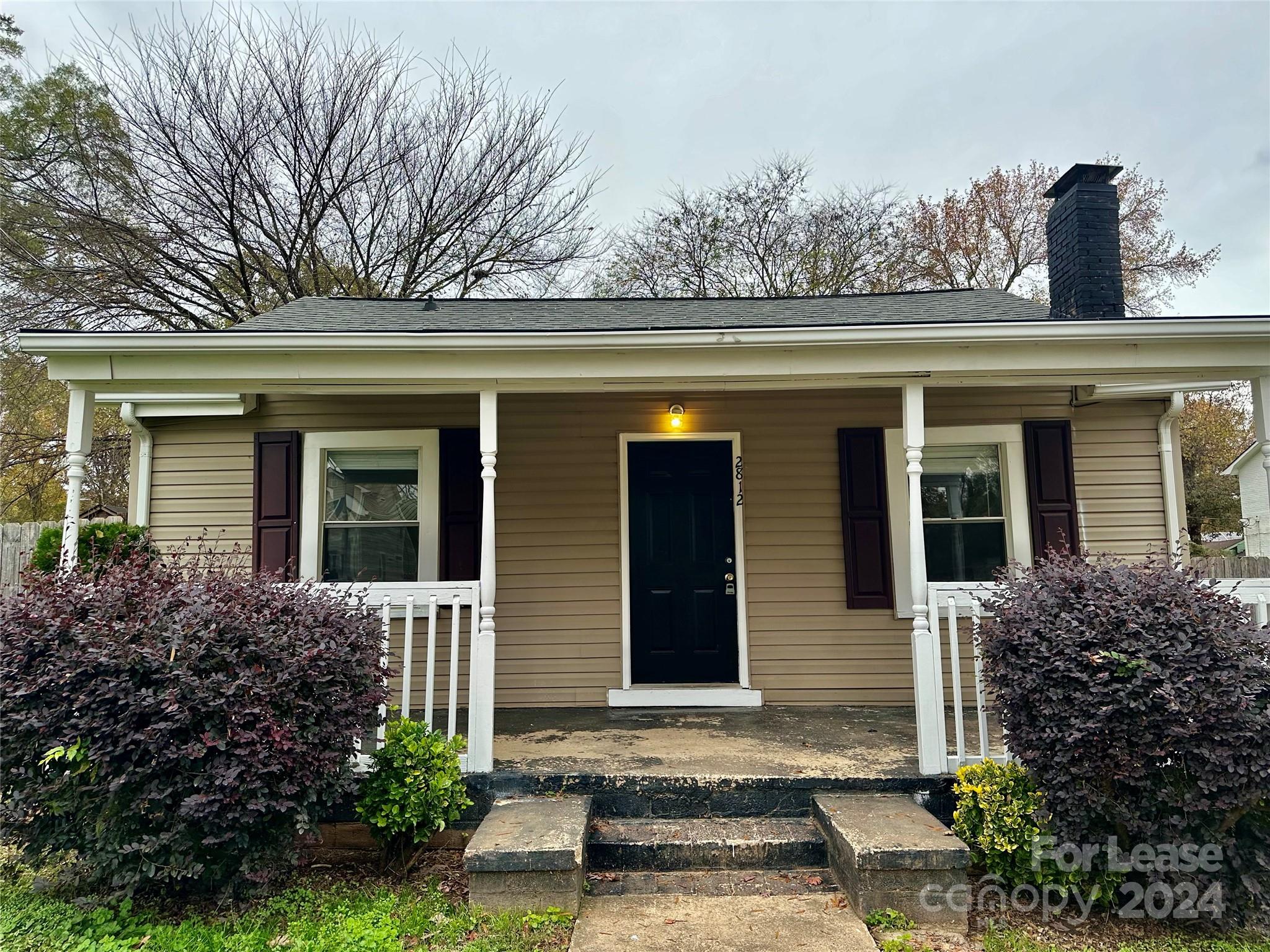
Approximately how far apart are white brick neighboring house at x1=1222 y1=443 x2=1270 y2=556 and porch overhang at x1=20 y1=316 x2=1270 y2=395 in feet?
49.2

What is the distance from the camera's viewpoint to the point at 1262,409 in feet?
13.0

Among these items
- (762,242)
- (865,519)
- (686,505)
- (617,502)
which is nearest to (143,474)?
(617,502)

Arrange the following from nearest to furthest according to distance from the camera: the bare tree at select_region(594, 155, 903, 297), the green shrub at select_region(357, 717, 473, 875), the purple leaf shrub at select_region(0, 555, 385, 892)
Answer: the purple leaf shrub at select_region(0, 555, 385, 892) < the green shrub at select_region(357, 717, 473, 875) < the bare tree at select_region(594, 155, 903, 297)

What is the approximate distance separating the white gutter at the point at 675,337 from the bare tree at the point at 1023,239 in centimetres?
1335

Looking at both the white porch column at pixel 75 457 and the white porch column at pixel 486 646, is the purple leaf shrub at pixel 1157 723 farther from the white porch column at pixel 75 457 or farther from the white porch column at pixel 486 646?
the white porch column at pixel 75 457

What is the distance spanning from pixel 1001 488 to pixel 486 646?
377cm

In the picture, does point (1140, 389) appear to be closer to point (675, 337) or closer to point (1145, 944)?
point (675, 337)

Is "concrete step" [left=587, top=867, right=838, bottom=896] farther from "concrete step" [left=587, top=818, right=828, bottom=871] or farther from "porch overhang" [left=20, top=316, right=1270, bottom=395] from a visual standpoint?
"porch overhang" [left=20, top=316, right=1270, bottom=395]

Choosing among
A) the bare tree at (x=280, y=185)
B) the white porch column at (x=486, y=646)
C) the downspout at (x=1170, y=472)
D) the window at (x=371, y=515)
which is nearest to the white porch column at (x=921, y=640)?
the white porch column at (x=486, y=646)

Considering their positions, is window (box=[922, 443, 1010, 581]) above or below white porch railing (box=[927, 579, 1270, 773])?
above

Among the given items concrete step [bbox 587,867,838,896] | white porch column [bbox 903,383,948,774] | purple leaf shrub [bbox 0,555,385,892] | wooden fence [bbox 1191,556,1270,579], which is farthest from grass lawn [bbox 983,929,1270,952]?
wooden fence [bbox 1191,556,1270,579]

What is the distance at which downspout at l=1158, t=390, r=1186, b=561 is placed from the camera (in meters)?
4.95

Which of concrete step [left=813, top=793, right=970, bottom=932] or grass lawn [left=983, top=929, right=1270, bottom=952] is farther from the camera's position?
concrete step [left=813, top=793, right=970, bottom=932]

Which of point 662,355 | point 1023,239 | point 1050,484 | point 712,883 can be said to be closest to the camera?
point 712,883
